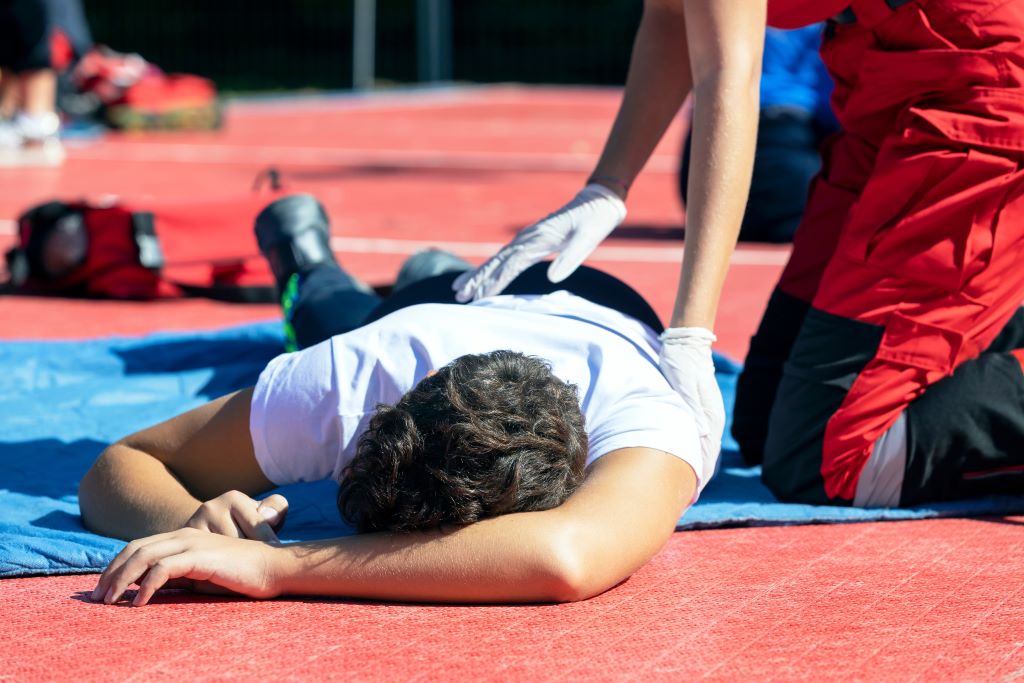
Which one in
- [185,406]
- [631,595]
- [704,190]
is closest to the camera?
[631,595]

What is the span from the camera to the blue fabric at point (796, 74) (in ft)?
21.9

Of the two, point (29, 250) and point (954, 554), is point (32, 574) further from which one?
point (29, 250)

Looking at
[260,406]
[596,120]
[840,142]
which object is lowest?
[596,120]

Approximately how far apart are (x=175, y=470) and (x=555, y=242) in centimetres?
94

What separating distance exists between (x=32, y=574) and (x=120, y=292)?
2.87 meters

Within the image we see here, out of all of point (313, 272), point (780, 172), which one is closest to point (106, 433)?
point (313, 272)

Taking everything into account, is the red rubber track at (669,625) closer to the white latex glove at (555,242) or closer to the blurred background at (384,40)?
the white latex glove at (555,242)

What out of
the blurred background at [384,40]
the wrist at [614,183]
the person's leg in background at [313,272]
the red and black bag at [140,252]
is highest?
the wrist at [614,183]

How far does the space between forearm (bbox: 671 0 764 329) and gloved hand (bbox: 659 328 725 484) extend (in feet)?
0.13

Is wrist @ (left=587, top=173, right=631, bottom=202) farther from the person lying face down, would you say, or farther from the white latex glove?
the person lying face down

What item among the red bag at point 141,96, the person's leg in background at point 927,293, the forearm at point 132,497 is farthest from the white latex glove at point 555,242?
the red bag at point 141,96

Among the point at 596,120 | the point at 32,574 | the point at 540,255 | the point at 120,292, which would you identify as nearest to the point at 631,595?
the point at 540,255

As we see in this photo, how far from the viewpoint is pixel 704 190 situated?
2570 mm

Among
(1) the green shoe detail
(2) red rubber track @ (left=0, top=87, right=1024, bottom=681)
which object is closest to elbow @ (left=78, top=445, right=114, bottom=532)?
(2) red rubber track @ (left=0, top=87, right=1024, bottom=681)
